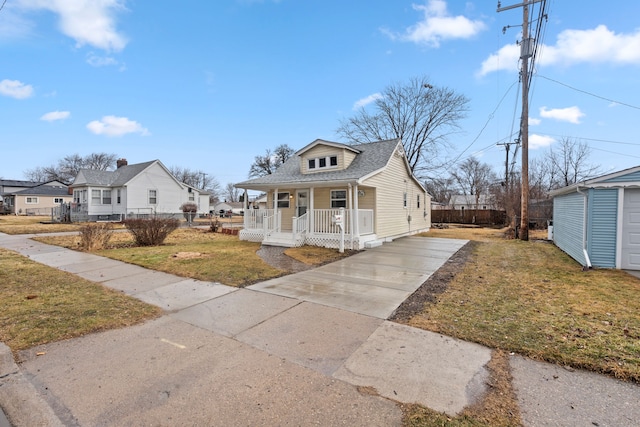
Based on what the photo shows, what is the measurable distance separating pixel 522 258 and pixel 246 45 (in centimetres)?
1641

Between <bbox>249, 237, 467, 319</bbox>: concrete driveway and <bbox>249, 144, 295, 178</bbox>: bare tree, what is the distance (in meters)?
37.4

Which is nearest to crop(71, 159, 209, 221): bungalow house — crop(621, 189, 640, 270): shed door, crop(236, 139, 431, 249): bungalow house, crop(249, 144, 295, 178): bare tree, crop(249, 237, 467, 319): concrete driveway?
crop(249, 144, 295, 178): bare tree

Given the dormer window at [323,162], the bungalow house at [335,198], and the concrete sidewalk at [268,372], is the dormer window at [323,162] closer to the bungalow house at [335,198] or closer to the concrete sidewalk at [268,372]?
the bungalow house at [335,198]

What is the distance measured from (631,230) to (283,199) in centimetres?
1202

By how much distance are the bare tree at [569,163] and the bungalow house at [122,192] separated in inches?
1552

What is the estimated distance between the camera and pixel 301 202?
1361 centimetres

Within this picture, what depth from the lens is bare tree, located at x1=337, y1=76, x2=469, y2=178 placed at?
27.1 m

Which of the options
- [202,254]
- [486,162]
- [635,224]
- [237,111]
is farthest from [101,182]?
[486,162]

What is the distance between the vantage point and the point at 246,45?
51.7ft

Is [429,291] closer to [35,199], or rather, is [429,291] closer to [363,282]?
[363,282]

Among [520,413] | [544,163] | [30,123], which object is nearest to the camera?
[520,413]

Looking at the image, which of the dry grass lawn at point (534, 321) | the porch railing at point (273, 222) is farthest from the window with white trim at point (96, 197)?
the dry grass lawn at point (534, 321)

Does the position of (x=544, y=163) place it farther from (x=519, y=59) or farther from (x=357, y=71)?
(x=357, y=71)

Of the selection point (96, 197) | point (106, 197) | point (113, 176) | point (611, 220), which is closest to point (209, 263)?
point (611, 220)
